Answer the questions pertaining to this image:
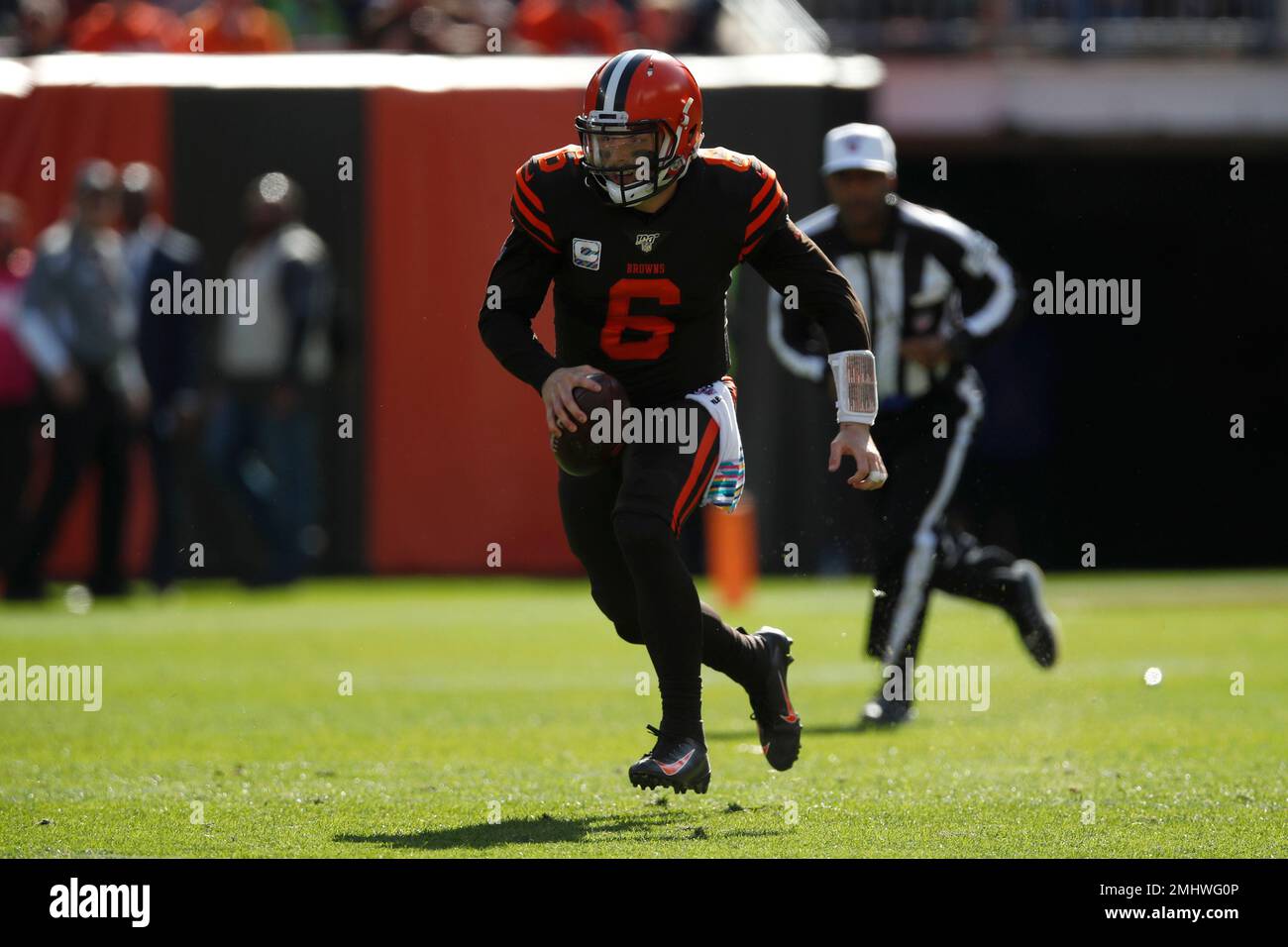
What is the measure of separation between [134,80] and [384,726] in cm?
850

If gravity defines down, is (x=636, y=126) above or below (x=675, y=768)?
above

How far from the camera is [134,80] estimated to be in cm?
1533

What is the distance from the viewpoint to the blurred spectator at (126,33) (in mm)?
15484

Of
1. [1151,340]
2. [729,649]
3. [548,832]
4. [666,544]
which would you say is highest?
[1151,340]

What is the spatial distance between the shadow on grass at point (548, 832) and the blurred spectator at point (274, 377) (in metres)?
8.69

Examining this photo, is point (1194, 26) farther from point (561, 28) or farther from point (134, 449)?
point (134, 449)

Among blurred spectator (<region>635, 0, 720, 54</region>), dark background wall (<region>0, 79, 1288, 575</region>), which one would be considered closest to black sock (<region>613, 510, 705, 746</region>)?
dark background wall (<region>0, 79, 1288, 575</region>)

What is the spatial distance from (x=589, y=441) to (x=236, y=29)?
33.7 feet

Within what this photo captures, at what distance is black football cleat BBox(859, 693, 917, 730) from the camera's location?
26.3 feet

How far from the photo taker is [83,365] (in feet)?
44.2

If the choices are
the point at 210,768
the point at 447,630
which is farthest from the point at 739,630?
the point at 447,630

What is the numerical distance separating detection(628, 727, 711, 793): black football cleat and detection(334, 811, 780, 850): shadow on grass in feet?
0.39

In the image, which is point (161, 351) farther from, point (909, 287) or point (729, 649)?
point (729, 649)

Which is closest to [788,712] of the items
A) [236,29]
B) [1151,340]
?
[236,29]
